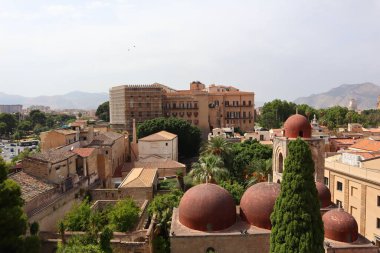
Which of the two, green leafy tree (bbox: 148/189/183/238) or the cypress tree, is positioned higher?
the cypress tree

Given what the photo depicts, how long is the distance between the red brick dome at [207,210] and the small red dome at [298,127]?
672cm

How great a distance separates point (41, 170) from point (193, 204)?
13.4 m

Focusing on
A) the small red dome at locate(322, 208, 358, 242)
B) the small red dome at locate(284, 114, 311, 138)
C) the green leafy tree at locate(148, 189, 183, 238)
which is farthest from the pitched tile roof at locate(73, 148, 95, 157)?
the small red dome at locate(322, 208, 358, 242)

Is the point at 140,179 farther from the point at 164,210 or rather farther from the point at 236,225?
the point at 236,225

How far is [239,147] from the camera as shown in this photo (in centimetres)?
4453

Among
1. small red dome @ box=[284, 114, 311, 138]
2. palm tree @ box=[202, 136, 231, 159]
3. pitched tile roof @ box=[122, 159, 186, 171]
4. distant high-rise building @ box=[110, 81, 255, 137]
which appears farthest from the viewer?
distant high-rise building @ box=[110, 81, 255, 137]

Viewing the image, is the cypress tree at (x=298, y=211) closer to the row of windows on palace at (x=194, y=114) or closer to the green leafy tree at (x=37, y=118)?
the row of windows on palace at (x=194, y=114)

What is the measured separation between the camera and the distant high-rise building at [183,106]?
2808 inches

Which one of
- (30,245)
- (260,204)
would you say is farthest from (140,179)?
(260,204)

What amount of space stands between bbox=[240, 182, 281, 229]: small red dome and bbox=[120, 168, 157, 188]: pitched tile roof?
13.0 m

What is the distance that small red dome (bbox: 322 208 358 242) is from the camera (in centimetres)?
1750

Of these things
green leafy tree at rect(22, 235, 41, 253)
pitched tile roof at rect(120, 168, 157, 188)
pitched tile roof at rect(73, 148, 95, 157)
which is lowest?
green leafy tree at rect(22, 235, 41, 253)

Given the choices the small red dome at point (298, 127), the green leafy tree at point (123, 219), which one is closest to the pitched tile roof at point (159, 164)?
the green leafy tree at point (123, 219)

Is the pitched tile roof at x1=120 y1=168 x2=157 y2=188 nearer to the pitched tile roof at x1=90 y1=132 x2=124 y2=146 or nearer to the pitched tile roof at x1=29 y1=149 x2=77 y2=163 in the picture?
the pitched tile roof at x1=29 y1=149 x2=77 y2=163
